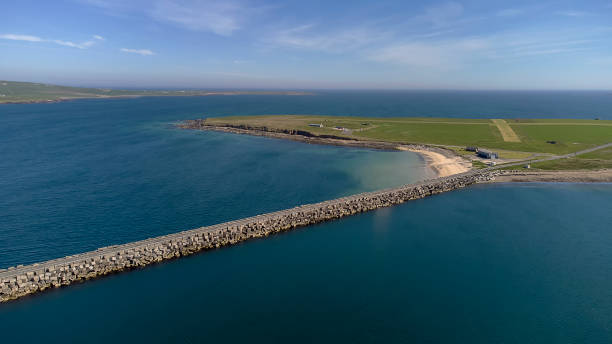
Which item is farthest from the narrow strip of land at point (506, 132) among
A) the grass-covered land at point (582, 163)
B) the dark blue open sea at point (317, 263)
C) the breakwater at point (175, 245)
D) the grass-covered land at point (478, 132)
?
the breakwater at point (175, 245)

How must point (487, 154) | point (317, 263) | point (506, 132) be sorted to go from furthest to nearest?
point (506, 132)
point (487, 154)
point (317, 263)

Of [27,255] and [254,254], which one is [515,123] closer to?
[254,254]

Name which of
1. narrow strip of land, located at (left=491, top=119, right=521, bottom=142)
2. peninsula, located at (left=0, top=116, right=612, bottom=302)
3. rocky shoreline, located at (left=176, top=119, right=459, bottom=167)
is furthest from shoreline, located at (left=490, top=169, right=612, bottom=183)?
narrow strip of land, located at (left=491, top=119, right=521, bottom=142)

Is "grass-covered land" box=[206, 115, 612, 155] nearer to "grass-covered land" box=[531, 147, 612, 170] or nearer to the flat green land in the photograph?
the flat green land

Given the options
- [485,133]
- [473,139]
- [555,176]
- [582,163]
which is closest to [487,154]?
[555,176]


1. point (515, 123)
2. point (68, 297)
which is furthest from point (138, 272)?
point (515, 123)

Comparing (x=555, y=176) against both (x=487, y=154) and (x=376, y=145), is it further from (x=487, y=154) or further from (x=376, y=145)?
(x=376, y=145)
